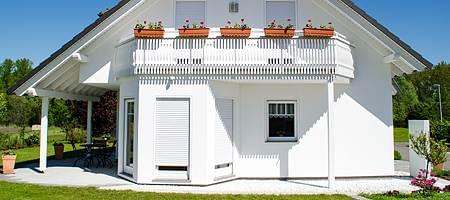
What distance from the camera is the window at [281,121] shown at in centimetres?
1447

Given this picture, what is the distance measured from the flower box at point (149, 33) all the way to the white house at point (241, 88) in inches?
7.1

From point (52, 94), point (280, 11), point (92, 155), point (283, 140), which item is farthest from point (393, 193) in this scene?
point (52, 94)

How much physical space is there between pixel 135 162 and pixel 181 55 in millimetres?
3698

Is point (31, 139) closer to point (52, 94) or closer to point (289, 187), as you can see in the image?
point (52, 94)

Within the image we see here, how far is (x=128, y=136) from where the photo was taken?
14.2m

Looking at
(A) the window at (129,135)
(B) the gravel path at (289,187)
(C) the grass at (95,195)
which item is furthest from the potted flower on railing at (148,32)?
(C) the grass at (95,195)

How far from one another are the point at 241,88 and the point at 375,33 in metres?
5.01

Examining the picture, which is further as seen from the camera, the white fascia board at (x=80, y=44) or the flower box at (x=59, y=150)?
the flower box at (x=59, y=150)

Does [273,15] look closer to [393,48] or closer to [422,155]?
[393,48]

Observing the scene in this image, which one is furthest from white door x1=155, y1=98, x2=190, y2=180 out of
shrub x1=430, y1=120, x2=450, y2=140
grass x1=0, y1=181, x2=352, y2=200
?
shrub x1=430, y1=120, x2=450, y2=140

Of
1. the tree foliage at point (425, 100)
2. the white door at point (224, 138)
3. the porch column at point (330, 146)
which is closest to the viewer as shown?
the porch column at point (330, 146)

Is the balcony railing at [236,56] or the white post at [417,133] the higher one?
the balcony railing at [236,56]

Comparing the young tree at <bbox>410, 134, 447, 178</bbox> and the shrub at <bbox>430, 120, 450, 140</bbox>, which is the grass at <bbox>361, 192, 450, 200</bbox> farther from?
the shrub at <bbox>430, 120, 450, 140</bbox>

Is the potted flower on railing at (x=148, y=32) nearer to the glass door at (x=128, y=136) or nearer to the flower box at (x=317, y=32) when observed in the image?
the glass door at (x=128, y=136)
